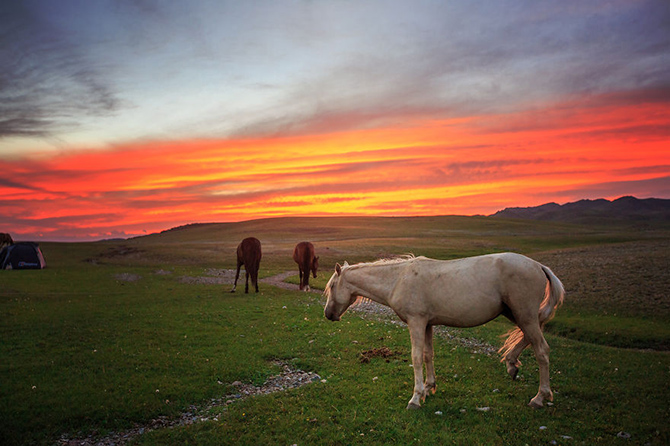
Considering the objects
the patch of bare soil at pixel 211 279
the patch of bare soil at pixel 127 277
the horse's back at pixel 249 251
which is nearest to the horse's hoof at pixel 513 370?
the horse's back at pixel 249 251

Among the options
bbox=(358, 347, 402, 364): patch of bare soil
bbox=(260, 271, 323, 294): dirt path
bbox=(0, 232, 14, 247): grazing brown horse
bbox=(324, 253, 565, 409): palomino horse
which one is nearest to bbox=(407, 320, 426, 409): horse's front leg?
bbox=(324, 253, 565, 409): palomino horse

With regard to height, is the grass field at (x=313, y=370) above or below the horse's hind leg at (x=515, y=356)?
below

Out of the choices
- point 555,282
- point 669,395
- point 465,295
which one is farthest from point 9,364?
point 669,395

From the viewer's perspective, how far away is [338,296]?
9.59 m

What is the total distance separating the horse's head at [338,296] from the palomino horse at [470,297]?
62cm

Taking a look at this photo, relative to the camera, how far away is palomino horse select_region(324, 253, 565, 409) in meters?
8.15

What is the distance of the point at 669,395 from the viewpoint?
874cm

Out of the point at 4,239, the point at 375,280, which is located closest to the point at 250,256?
the point at 375,280

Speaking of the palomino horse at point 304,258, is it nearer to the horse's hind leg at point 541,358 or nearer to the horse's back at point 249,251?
the horse's back at point 249,251

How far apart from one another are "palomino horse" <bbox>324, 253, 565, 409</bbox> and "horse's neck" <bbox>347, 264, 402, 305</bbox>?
0.08ft

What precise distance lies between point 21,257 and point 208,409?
139ft

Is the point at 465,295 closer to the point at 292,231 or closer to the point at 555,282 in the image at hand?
the point at 555,282

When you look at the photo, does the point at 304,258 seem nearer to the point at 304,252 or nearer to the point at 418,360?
the point at 304,252

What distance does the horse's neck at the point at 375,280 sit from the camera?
911cm
